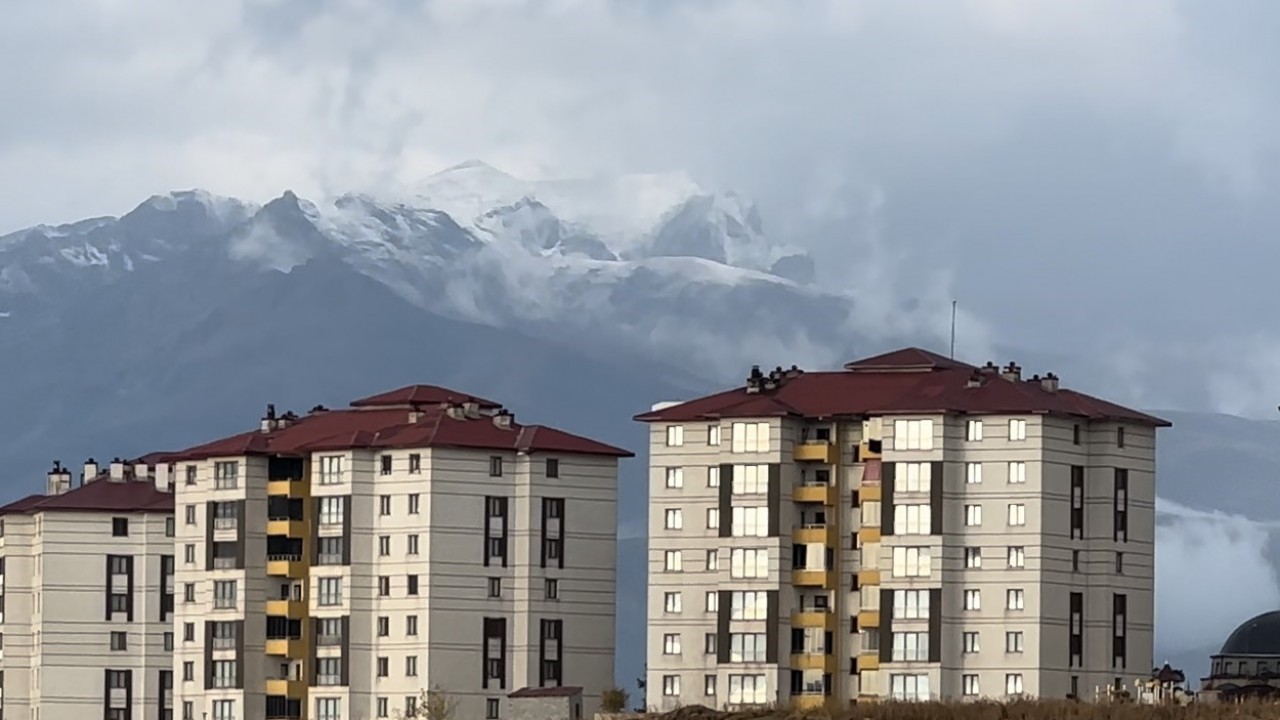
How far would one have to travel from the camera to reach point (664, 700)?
136750 millimetres

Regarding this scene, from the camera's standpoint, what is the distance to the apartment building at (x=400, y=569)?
14100 centimetres

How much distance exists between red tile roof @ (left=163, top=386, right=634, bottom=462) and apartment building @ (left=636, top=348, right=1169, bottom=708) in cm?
531

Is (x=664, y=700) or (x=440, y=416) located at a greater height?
(x=440, y=416)

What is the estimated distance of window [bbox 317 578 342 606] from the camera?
14300 cm

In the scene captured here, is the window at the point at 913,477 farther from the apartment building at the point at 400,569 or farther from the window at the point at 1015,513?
the apartment building at the point at 400,569

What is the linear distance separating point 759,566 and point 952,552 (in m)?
7.52

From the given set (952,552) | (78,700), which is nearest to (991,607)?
(952,552)

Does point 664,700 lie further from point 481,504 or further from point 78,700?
point 78,700

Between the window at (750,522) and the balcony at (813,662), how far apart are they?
4677mm

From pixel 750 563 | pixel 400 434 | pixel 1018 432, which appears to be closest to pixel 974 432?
pixel 1018 432

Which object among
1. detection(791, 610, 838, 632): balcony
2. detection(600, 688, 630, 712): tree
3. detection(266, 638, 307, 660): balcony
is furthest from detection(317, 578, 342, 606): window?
detection(791, 610, 838, 632): balcony

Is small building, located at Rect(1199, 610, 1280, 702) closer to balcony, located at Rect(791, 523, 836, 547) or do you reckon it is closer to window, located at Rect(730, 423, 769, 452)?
balcony, located at Rect(791, 523, 836, 547)

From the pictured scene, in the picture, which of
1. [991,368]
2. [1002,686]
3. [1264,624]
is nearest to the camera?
[1002,686]

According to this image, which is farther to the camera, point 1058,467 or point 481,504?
point 481,504
